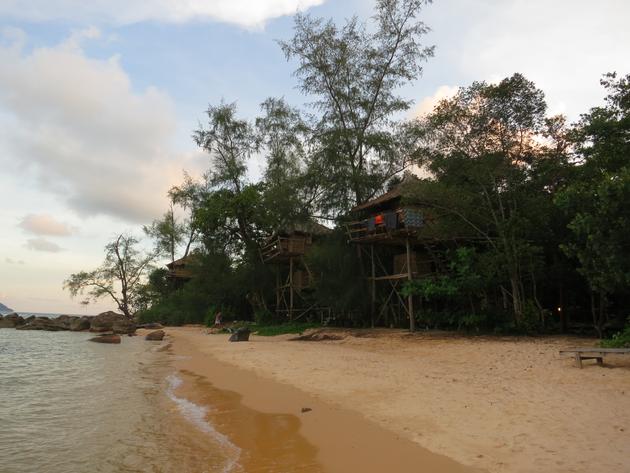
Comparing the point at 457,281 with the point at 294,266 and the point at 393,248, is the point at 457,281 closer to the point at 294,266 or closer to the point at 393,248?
the point at 393,248

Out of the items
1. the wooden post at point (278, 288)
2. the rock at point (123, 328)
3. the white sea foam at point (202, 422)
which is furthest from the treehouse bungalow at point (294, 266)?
the white sea foam at point (202, 422)

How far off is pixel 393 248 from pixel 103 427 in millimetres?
17602

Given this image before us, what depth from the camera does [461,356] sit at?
40.9 feet

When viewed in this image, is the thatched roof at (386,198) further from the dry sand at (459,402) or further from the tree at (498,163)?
the dry sand at (459,402)

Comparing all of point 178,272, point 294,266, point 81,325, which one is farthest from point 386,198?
point 81,325

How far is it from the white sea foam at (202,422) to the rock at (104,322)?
29683 mm

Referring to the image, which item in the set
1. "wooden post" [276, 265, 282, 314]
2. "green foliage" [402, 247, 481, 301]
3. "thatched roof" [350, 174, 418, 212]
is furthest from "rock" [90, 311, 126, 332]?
"green foliage" [402, 247, 481, 301]

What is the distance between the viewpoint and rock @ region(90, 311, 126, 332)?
37531 millimetres

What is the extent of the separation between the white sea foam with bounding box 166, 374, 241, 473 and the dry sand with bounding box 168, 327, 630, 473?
0.94m

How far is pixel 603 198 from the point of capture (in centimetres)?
1059

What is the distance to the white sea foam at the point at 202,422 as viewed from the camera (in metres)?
5.51

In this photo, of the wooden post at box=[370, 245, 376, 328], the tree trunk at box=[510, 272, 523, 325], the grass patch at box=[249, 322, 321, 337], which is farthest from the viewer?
the grass patch at box=[249, 322, 321, 337]

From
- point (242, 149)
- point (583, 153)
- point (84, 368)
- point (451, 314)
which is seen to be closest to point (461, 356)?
point (451, 314)

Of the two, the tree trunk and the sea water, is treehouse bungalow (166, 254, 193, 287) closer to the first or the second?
the sea water
